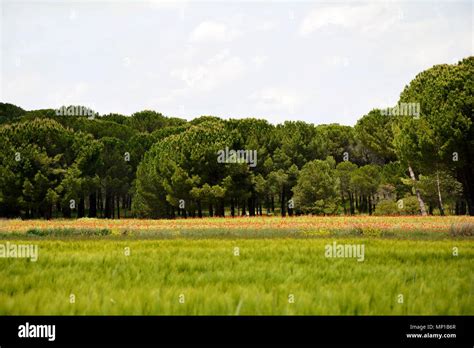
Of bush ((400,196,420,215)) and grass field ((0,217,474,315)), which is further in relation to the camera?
bush ((400,196,420,215))

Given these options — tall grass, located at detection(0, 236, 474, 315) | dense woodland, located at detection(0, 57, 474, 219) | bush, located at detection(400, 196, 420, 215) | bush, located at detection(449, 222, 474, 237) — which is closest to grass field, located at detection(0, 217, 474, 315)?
tall grass, located at detection(0, 236, 474, 315)

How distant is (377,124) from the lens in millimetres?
71500

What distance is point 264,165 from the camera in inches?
2822

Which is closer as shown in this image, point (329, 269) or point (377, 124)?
point (329, 269)

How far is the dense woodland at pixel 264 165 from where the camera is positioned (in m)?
48.0

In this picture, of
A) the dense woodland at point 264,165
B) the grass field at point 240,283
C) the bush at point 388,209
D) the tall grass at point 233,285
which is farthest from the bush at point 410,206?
the tall grass at point 233,285

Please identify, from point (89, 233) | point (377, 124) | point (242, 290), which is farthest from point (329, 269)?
point (377, 124)

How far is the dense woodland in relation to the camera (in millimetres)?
48031

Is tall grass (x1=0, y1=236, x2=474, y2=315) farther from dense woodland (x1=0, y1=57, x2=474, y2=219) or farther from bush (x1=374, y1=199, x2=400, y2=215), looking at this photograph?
bush (x1=374, y1=199, x2=400, y2=215)

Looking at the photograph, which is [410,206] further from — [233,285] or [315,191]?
[233,285]
